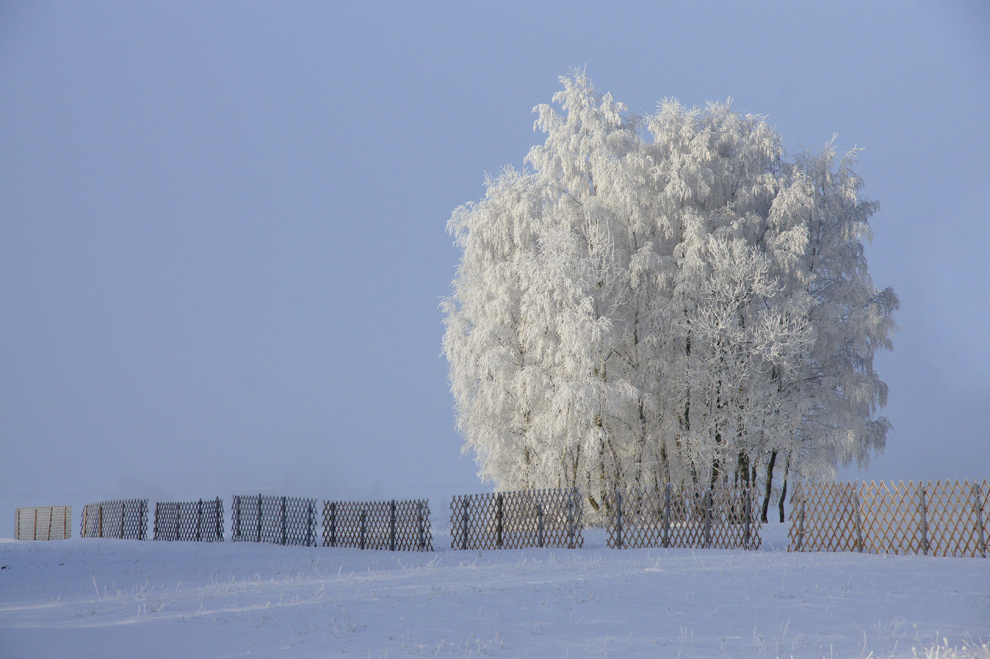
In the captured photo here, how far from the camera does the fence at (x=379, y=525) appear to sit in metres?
20.1

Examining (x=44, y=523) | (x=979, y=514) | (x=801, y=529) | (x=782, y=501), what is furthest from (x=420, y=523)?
(x=44, y=523)

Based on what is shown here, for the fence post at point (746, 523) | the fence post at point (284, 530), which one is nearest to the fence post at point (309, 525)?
the fence post at point (284, 530)

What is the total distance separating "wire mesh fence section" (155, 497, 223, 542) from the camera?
82.7 ft

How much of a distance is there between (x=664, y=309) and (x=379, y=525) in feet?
34.2

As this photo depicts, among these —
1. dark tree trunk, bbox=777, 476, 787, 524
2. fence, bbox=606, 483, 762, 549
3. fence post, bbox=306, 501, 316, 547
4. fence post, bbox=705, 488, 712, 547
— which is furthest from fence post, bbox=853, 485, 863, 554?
fence post, bbox=306, 501, 316, 547

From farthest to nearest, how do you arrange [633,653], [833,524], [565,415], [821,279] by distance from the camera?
1. [821,279]
2. [565,415]
3. [833,524]
4. [633,653]

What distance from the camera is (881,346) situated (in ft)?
79.5

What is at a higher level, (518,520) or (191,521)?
(518,520)

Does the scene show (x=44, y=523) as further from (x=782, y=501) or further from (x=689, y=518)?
(x=782, y=501)

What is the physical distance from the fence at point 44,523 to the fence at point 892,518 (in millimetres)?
28726

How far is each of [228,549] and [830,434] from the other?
17899 mm

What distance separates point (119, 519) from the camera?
97.5 feet

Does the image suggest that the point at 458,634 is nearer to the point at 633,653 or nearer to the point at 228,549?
the point at 633,653

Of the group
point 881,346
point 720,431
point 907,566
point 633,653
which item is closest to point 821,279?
point 881,346
